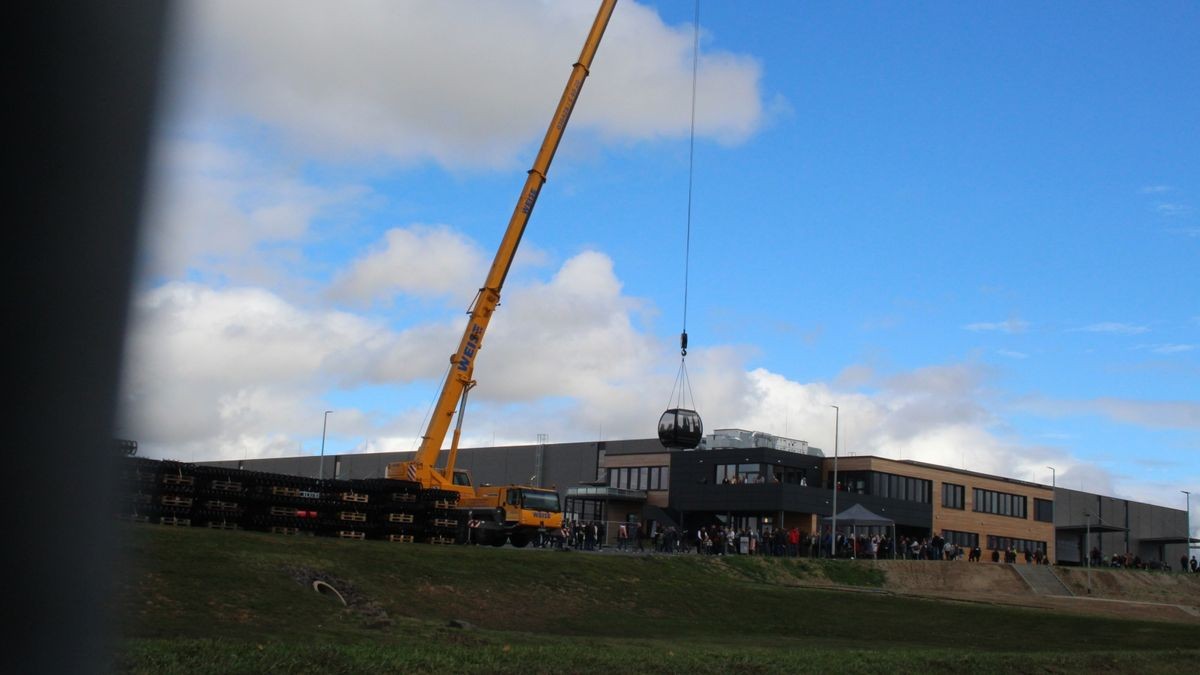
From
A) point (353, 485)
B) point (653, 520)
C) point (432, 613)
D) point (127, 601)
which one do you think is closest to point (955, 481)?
point (653, 520)

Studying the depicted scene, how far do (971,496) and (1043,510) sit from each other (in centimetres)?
1089

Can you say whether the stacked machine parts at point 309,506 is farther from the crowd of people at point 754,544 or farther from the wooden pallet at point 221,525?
the crowd of people at point 754,544

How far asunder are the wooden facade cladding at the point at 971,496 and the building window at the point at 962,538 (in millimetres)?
288

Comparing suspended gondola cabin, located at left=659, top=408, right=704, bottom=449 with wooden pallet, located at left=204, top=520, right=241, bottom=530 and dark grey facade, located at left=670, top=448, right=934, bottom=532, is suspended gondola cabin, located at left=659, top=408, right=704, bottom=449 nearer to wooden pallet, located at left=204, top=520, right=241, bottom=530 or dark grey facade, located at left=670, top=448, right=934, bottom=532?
wooden pallet, located at left=204, top=520, right=241, bottom=530

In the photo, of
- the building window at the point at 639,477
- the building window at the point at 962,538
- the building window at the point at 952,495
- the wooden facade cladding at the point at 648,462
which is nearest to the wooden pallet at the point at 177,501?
the wooden facade cladding at the point at 648,462

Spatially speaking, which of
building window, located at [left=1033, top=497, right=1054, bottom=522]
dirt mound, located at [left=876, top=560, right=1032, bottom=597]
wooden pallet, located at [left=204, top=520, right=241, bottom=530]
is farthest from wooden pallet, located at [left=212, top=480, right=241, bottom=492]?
building window, located at [left=1033, top=497, right=1054, bottom=522]

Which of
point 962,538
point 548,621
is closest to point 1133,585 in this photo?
point 962,538

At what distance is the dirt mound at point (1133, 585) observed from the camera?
62188mm

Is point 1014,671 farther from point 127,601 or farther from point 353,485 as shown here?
point 353,485

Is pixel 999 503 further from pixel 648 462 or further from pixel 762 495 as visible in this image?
pixel 648 462

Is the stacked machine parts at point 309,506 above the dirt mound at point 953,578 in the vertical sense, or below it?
above

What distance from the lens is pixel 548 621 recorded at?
30.7 meters

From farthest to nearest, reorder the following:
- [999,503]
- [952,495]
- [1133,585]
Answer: [999,503]
[952,495]
[1133,585]

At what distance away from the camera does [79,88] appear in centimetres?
388
